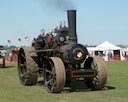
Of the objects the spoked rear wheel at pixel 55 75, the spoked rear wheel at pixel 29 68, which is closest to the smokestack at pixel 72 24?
the spoked rear wheel at pixel 55 75

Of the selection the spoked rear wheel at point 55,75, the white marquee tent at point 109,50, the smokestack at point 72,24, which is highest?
the smokestack at point 72,24

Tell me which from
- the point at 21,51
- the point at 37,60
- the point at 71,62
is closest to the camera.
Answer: the point at 71,62

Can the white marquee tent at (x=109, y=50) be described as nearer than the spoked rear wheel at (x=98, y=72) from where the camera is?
No

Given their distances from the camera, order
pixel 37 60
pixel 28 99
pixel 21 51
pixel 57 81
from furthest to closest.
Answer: pixel 21 51, pixel 37 60, pixel 57 81, pixel 28 99

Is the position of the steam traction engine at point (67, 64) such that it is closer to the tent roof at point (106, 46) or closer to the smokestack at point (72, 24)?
the smokestack at point (72, 24)

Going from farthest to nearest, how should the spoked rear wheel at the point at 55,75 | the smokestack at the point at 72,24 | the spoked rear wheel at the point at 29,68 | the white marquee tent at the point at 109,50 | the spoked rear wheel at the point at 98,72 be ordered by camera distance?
the white marquee tent at the point at 109,50
the spoked rear wheel at the point at 29,68
the smokestack at the point at 72,24
the spoked rear wheel at the point at 98,72
the spoked rear wheel at the point at 55,75

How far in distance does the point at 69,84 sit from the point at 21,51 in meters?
2.05

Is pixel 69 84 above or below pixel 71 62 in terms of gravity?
below

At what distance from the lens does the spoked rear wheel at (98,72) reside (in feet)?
28.1

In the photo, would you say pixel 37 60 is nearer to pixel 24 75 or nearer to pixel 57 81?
pixel 24 75

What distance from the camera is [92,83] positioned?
30.3 feet

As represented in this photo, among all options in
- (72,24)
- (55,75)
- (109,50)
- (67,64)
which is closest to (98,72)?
(67,64)

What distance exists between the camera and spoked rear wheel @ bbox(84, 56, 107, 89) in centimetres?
857

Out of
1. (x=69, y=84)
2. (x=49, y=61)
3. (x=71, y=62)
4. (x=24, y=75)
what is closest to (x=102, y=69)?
(x=71, y=62)
